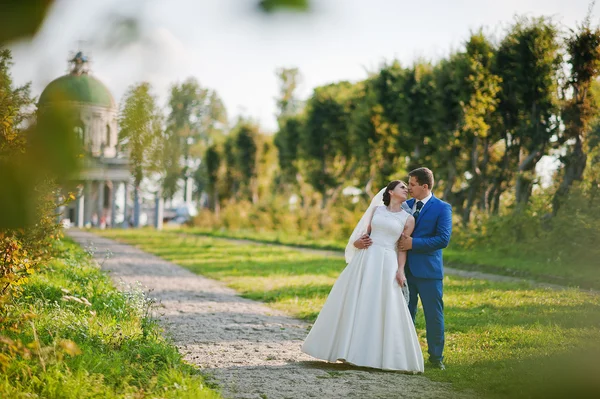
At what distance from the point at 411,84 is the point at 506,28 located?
247 inches

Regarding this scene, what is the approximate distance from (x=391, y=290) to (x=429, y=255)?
0.56 meters

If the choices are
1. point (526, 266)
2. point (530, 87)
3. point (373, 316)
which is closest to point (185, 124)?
point (373, 316)

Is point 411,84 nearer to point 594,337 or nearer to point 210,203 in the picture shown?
point 594,337

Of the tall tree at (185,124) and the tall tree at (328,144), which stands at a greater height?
the tall tree at (328,144)

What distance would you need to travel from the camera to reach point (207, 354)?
7121mm

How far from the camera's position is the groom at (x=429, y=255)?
6.96 metres

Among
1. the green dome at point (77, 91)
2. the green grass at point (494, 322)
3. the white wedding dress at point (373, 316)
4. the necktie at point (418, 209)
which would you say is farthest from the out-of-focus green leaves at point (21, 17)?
the necktie at point (418, 209)

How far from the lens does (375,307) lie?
691 cm

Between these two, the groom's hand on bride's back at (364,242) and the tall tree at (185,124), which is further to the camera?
the groom's hand on bride's back at (364,242)

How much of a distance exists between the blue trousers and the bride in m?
0.16

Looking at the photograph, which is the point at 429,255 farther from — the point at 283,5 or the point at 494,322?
the point at 283,5

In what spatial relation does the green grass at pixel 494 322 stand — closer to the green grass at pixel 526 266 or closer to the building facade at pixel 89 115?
the green grass at pixel 526 266

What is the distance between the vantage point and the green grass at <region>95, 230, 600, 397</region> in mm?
5746

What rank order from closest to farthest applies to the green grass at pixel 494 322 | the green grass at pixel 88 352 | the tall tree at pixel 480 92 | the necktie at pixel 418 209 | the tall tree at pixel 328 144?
1. the green grass at pixel 88 352
2. the green grass at pixel 494 322
3. the necktie at pixel 418 209
4. the tall tree at pixel 480 92
5. the tall tree at pixel 328 144
